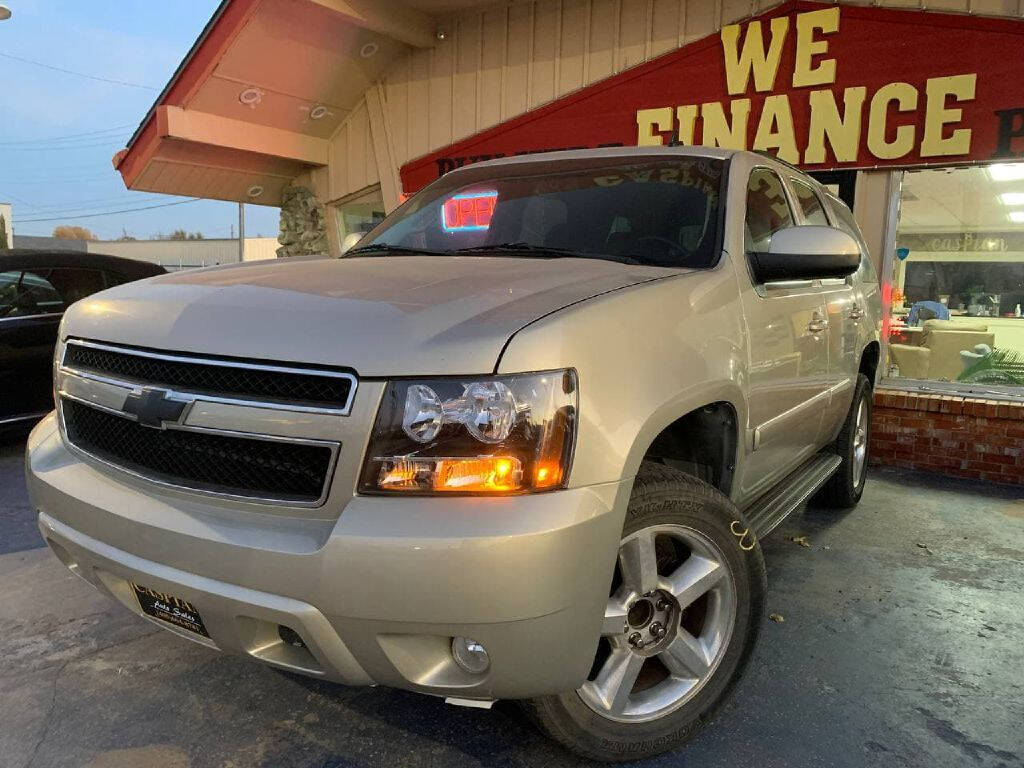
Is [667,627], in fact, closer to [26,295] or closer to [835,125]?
[835,125]

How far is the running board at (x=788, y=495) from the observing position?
2773 mm

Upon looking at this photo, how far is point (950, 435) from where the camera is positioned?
548 cm

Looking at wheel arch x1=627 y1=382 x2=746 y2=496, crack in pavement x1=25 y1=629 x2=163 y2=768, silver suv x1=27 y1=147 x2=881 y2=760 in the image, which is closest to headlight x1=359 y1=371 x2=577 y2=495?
silver suv x1=27 y1=147 x2=881 y2=760

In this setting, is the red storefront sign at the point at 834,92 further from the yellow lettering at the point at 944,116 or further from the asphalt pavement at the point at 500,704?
the asphalt pavement at the point at 500,704

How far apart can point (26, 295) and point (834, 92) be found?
6.54 m

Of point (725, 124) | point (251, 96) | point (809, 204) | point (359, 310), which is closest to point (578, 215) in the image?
point (359, 310)

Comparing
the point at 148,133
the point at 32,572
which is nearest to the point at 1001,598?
the point at 32,572

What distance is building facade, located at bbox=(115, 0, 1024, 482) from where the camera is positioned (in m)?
5.54

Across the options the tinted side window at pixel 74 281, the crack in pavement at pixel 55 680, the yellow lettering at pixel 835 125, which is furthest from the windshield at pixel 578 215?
the tinted side window at pixel 74 281

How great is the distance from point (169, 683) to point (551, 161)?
8.51 feet

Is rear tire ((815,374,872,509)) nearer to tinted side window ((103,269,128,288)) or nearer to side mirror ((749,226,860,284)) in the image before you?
side mirror ((749,226,860,284))

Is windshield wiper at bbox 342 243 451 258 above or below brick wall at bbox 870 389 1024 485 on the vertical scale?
above

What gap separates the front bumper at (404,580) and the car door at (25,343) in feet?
14.9

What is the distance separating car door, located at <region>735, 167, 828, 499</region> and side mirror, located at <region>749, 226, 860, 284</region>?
6cm
